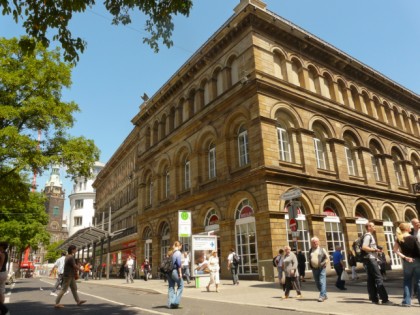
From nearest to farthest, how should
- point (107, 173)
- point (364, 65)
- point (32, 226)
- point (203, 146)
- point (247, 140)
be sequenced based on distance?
point (247, 140) → point (203, 146) → point (364, 65) → point (32, 226) → point (107, 173)

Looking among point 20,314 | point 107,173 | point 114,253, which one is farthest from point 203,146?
point 107,173

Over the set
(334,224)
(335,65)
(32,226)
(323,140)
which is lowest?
(334,224)

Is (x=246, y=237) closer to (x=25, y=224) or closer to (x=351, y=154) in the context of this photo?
(x=351, y=154)

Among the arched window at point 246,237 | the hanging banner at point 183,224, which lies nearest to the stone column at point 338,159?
the arched window at point 246,237

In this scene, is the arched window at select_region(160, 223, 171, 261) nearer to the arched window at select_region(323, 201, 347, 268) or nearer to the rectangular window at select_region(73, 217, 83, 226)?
the arched window at select_region(323, 201, 347, 268)

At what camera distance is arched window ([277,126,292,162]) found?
1894 centimetres

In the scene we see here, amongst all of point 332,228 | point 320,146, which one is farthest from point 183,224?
point 320,146

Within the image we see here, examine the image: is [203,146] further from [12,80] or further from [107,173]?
[107,173]

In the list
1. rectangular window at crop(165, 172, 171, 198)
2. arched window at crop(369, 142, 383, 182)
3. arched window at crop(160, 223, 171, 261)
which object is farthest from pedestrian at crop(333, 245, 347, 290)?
rectangular window at crop(165, 172, 171, 198)

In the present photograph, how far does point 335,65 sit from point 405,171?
10574 mm

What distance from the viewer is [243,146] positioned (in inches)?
776

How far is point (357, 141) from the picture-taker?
23281 mm

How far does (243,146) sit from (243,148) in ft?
0.39

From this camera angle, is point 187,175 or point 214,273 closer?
point 214,273
